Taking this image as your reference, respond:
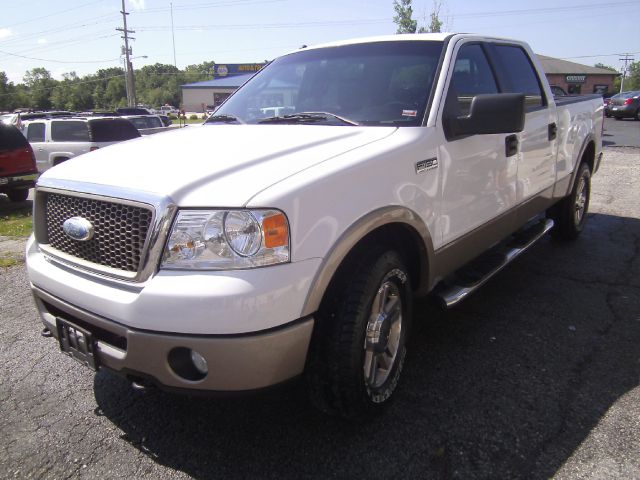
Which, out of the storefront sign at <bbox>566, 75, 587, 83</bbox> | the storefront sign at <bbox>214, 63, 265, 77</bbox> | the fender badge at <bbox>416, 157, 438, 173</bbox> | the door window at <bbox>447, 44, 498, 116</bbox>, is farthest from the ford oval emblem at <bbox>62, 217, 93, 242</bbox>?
the storefront sign at <bbox>214, 63, 265, 77</bbox>

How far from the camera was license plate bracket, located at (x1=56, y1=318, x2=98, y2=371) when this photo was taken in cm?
220

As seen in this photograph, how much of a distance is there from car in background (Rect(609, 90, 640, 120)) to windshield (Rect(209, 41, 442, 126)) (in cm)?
2801

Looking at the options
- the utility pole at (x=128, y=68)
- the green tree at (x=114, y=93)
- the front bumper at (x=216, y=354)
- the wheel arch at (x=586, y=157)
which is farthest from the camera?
the green tree at (x=114, y=93)

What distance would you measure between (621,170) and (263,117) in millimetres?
9956

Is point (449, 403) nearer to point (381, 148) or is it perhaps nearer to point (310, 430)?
point (310, 430)

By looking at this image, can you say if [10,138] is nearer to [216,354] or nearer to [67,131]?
[67,131]

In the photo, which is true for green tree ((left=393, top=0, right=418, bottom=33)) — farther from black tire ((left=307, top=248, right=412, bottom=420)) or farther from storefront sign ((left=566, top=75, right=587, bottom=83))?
storefront sign ((left=566, top=75, right=587, bottom=83))

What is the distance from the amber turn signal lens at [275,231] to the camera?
6.40ft

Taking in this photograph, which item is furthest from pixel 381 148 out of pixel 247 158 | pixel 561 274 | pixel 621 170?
pixel 621 170

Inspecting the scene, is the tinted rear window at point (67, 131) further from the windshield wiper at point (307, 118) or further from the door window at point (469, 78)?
the door window at point (469, 78)

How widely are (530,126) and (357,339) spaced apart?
8.44 ft

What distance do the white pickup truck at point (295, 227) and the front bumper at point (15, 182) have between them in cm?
732

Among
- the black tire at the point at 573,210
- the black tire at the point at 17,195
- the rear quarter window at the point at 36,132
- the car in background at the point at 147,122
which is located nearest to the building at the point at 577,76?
the car in background at the point at 147,122

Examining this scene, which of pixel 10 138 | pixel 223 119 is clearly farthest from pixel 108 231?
pixel 10 138
